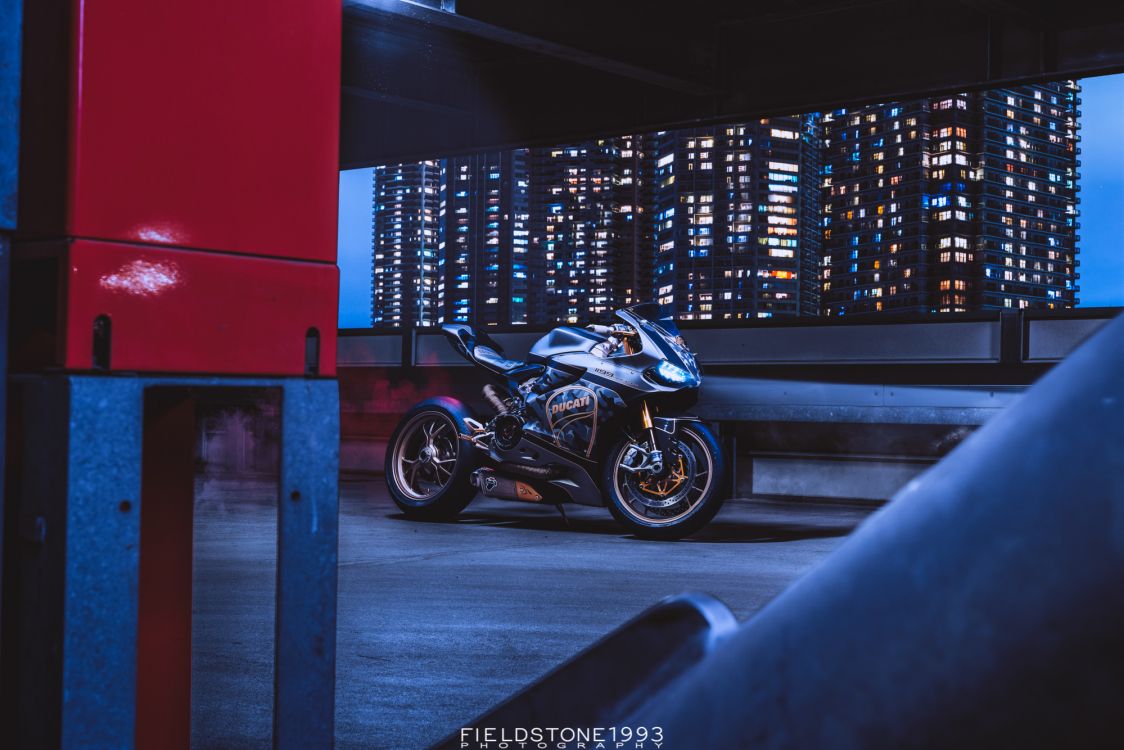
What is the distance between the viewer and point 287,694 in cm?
172

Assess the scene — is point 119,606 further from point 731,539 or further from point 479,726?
point 731,539

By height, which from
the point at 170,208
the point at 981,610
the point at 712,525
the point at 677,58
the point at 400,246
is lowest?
the point at 712,525

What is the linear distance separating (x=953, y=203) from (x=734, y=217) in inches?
1372

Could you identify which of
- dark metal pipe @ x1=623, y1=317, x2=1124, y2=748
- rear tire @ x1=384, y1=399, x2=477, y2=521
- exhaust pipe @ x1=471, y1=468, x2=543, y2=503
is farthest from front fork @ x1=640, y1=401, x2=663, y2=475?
dark metal pipe @ x1=623, y1=317, x2=1124, y2=748

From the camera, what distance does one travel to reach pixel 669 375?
7.39m

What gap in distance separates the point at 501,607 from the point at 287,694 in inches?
127

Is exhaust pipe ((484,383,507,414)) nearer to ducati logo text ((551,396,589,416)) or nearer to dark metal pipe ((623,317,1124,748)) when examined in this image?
ducati logo text ((551,396,589,416))

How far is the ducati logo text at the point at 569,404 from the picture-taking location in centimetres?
771

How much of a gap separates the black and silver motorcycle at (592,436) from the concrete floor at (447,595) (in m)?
0.26

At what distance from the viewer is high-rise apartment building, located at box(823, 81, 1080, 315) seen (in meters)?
157

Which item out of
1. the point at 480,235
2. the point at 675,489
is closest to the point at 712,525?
the point at 675,489

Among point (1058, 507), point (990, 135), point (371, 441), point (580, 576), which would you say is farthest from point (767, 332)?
point (990, 135)

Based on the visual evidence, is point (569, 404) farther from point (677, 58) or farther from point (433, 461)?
point (677, 58)

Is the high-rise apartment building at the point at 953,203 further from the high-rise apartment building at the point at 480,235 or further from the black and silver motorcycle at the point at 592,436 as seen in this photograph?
the black and silver motorcycle at the point at 592,436
